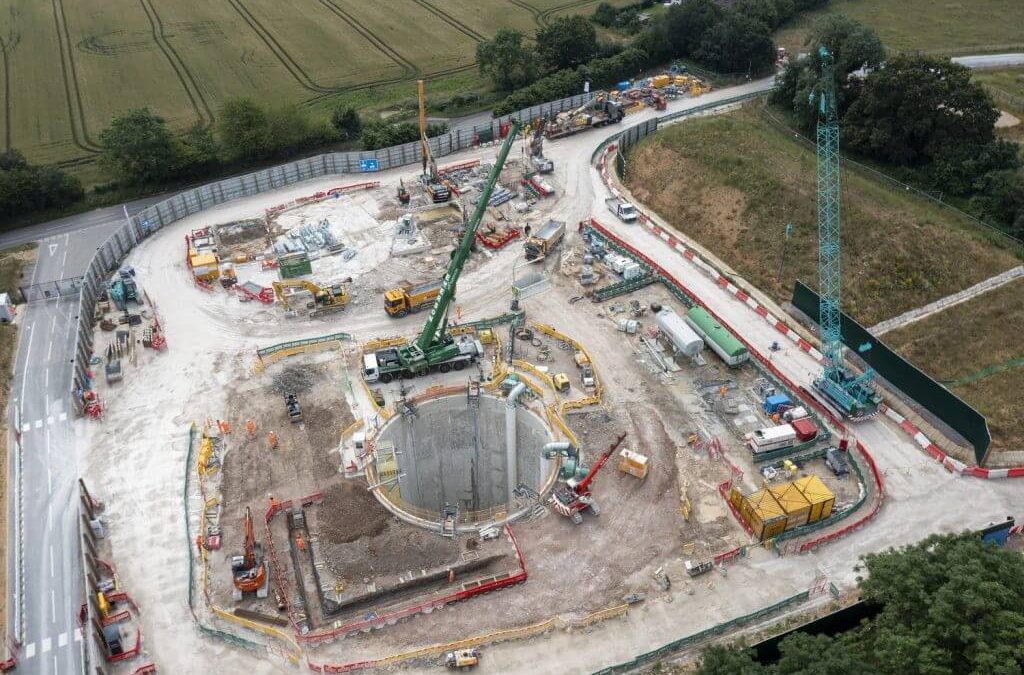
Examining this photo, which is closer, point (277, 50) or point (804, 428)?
point (804, 428)

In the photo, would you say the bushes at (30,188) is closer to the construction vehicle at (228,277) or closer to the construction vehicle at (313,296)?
the construction vehicle at (228,277)

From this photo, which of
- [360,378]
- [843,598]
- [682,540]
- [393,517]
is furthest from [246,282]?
[843,598]

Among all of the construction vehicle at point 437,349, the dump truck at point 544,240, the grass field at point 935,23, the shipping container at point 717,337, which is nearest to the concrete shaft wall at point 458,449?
the construction vehicle at point 437,349

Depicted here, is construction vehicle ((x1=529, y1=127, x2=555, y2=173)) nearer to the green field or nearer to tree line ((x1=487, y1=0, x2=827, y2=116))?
tree line ((x1=487, y1=0, x2=827, y2=116))

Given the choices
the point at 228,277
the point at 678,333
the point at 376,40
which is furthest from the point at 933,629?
the point at 376,40

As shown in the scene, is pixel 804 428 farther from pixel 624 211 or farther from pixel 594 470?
pixel 624 211

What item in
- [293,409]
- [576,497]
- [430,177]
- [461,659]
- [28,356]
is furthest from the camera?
[430,177]

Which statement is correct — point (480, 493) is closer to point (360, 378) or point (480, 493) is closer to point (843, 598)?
point (360, 378)
